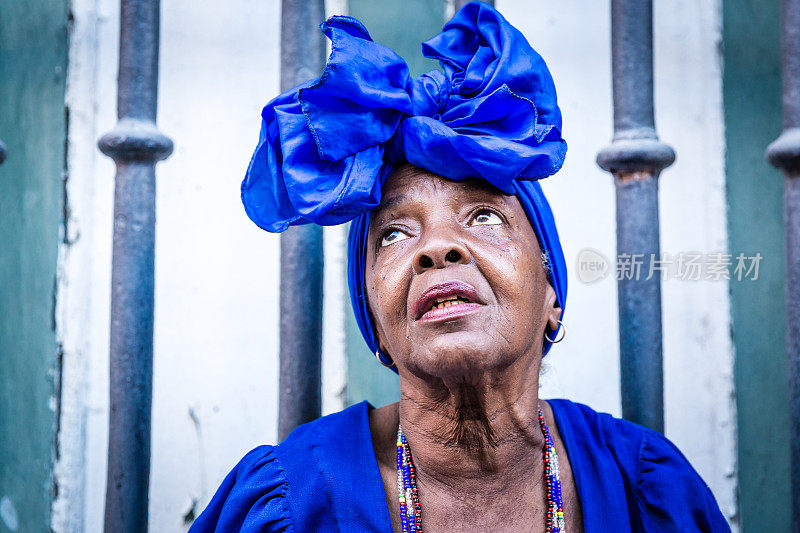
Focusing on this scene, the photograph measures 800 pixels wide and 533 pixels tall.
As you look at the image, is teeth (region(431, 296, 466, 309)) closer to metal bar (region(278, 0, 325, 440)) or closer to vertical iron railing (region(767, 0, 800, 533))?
metal bar (region(278, 0, 325, 440))

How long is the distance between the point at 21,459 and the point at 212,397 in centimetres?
44

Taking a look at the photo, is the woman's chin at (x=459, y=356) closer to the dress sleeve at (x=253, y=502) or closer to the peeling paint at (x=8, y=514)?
the dress sleeve at (x=253, y=502)

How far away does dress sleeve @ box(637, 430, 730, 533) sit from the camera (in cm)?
133

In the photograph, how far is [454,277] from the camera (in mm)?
1212

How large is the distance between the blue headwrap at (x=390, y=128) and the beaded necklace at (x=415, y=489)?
16.8 inches

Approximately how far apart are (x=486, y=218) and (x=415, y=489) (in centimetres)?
49

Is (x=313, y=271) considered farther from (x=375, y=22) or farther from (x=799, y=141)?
(x=799, y=141)

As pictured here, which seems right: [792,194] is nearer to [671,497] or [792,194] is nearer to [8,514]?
[671,497]

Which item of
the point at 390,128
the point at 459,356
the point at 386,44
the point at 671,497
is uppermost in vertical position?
the point at 386,44

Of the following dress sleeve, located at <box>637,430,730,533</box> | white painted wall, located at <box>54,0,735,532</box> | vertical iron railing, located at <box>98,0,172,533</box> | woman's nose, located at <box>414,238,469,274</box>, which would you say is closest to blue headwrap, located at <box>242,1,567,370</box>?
woman's nose, located at <box>414,238,469,274</box>

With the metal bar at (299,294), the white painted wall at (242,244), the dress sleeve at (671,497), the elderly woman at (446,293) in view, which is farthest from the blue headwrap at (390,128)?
the white painted wall at (242,244)

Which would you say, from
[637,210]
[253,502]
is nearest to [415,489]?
[253,502]

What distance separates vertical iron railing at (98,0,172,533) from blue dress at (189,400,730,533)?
0.28 meters

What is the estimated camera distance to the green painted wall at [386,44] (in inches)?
78.0
